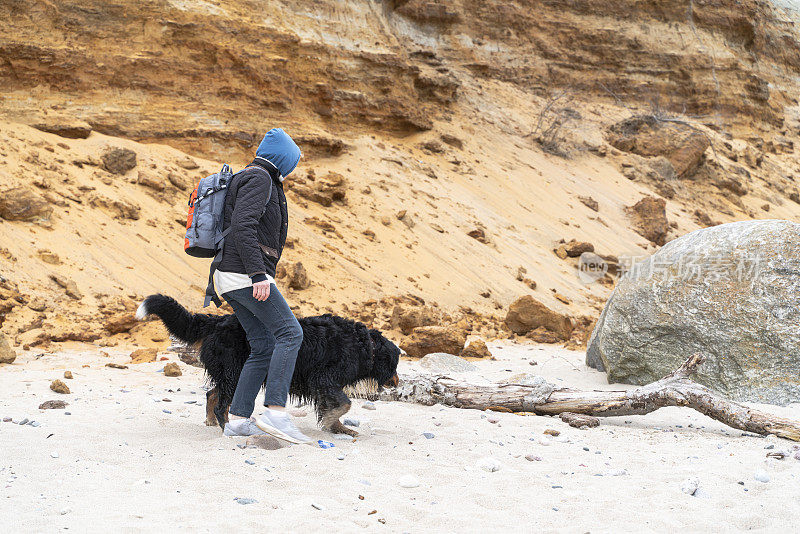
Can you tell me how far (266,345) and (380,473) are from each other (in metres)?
1.01

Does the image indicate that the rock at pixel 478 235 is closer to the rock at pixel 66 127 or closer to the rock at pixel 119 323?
the rock at pixel 66 127

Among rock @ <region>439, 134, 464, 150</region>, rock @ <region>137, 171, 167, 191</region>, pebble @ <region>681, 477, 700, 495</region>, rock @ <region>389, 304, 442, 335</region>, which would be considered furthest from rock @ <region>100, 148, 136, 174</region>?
pebble @ <region>681, 477, 700, 495</region>

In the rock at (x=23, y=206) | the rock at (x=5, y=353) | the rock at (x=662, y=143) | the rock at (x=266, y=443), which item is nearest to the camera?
the rock at (x=266, y=443)

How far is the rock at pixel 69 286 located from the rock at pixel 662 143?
16457 mm

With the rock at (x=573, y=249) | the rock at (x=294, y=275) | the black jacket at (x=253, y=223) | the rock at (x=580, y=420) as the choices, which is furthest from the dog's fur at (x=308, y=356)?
the rock at (x=573, y=249)

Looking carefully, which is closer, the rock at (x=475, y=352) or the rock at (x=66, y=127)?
the rock at (x=475, y=352)

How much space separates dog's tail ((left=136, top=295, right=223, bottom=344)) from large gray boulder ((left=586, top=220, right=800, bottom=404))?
3.66m

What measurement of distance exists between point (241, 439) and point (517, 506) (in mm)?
1734

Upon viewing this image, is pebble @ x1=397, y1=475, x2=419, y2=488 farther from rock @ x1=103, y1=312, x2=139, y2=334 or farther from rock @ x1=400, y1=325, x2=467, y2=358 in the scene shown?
rock @ x1=103, y1=312, x2=139, y2=334

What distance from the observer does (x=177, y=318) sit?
4125 millimetres

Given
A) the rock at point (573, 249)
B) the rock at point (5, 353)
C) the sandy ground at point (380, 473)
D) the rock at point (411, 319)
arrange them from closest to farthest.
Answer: the sandy ground at point (380, 473) → the rock at point (5, 353) → the rock at point (411, 319) → the rock at point (573, 249)

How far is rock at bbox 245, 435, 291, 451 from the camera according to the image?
405 centimetres

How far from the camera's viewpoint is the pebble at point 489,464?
12.7 feet

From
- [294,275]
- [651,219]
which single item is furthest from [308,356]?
[651,219]
